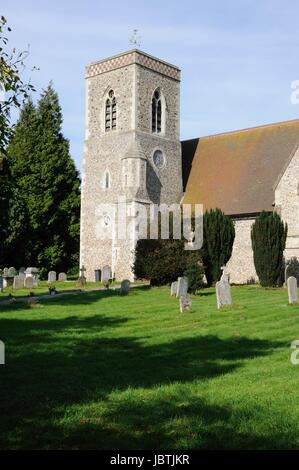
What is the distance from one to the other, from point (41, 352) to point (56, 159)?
3067cm

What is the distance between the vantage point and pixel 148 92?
98.3 ft

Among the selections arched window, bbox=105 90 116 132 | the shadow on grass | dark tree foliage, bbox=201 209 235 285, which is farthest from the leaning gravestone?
arched window, bbox=105 90 116 132

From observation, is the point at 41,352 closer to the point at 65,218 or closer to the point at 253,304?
the point at 253,304

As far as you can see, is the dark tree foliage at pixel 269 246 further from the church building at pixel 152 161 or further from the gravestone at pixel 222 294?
the gravestone at pixel 222 294

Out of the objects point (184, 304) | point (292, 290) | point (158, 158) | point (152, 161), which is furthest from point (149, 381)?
point (158, 158)

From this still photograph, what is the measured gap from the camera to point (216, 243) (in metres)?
23.8

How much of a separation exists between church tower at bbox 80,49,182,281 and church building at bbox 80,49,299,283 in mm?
55

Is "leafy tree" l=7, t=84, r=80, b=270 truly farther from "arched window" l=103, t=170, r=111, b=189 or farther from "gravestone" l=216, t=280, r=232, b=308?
"gravestone" l=216, t=280, r=232, b=308

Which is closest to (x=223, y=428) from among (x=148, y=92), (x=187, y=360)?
(x=187, y=360)

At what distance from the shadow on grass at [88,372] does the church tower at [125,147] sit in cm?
1732

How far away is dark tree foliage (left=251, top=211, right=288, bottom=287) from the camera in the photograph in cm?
2305

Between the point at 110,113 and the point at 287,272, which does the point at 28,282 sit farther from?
the point at 110,113

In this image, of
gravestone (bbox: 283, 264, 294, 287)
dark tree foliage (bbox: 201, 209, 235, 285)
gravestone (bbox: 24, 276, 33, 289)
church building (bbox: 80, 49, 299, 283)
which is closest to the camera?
gravestone (bbox: 283, 264, 294, 287)

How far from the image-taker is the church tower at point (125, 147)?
2866 cm
